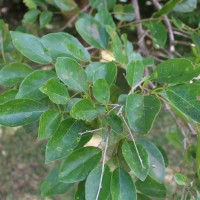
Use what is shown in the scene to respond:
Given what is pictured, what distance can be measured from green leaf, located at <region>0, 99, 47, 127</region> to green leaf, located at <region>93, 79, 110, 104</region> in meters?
0.13

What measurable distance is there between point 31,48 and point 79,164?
27cm

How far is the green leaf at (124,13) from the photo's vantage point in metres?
1.32

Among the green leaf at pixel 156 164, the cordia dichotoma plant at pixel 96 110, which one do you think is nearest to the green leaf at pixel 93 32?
the cordia dichotoma plant at pixel 96 110

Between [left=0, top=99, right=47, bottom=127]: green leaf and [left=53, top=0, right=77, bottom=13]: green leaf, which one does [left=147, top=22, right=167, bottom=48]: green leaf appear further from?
[left=0, top=99, right=47, bottom=127]: green leaf

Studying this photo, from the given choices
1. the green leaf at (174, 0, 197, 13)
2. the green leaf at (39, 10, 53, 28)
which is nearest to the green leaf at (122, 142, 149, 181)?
the green leaf at (174, 0, 197, 13)

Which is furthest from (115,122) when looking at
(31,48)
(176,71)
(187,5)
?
(187,5)

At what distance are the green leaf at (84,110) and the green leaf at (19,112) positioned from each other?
12 centimetres

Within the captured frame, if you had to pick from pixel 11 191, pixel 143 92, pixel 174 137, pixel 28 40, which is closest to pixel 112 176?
pixel 143 92

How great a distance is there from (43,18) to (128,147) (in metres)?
0.90

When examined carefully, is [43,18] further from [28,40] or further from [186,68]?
[186,68]

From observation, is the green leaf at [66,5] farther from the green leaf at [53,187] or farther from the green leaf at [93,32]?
the green leaf at [53,187]

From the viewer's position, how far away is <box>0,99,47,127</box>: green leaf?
688 mm

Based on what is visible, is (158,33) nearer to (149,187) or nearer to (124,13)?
(124,13)

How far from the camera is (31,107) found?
715 millimetres
